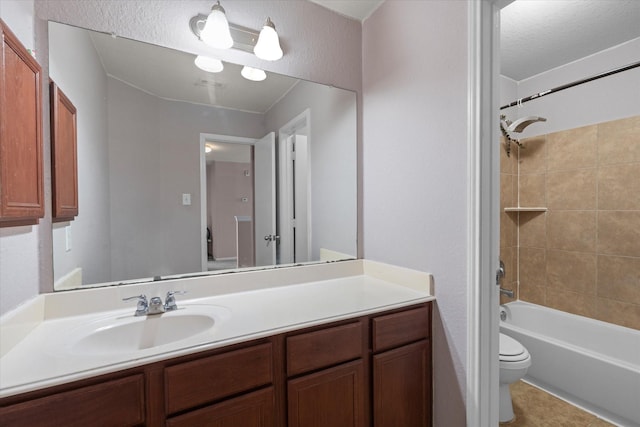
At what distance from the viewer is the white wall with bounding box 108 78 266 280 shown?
128 centimetres

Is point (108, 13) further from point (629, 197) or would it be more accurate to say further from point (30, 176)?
point (629, 197)

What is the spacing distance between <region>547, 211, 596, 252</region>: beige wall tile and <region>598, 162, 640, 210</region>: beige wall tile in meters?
0.13

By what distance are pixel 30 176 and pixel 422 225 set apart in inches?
59.4

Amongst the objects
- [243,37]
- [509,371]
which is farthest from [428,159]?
[509,371]

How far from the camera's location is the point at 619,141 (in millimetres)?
2070

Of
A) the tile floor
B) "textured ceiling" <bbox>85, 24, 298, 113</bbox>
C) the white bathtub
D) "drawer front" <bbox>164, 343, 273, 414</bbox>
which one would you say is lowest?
the tile floor

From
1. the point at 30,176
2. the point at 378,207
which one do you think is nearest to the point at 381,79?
the point at 378,207

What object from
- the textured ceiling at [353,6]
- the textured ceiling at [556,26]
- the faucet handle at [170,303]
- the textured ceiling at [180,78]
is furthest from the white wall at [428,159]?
the faucet handle at [170,303]

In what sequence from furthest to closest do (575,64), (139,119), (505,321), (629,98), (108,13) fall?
(505,321)
(575,64)
(629,98)
(139,119)
(108,13)

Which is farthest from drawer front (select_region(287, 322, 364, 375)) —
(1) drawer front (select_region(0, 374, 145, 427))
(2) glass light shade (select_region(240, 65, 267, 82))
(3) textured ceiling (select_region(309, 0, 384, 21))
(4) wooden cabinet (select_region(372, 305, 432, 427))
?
(3) textured ceiling (select_region(309, 0, 384, 21))

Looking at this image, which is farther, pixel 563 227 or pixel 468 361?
pixel 563 227

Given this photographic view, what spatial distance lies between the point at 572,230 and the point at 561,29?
150 cm

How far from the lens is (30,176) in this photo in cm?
89

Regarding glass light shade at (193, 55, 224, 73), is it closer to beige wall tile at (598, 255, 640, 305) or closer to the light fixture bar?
the light fixture bar
